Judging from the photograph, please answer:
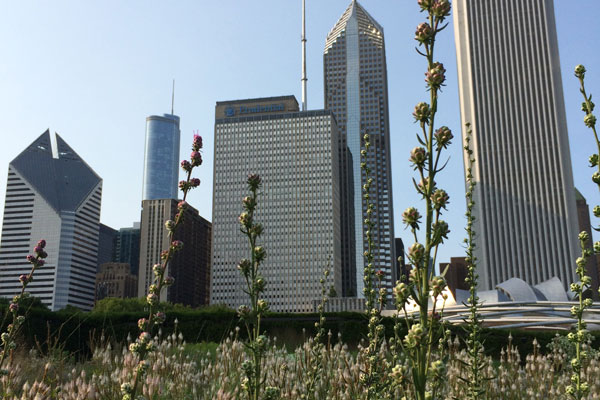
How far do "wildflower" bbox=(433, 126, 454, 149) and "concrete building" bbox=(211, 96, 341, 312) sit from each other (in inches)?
6178

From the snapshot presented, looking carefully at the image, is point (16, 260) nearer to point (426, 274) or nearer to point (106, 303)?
point (106, 303)

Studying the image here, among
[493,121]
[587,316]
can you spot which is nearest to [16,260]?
[493,121]

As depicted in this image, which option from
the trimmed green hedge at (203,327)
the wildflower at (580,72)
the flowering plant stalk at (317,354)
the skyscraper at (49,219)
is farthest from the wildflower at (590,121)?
the skyscraper at (49,219)

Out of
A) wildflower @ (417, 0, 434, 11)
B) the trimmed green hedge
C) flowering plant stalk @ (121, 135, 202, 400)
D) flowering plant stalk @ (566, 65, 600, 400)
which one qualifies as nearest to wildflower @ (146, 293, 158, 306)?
flowering plant stalk @ (121, 135, 202, 400)

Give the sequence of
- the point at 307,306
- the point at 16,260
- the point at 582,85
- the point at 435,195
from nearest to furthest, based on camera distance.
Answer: the point at 435,195 < the point at 582,85 < the point at 307,306 < the point at 16,260

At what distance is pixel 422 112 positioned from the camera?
244cm

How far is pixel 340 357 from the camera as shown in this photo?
903 cm

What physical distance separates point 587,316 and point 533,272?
62.9 meters

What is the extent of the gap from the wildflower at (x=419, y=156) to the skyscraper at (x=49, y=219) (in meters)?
195

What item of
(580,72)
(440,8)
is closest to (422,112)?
(440,8)

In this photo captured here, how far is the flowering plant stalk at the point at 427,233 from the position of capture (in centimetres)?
203

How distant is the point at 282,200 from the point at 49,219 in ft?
274

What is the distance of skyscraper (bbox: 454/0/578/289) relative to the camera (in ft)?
362

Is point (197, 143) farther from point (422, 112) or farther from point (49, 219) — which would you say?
point (49, 219)
